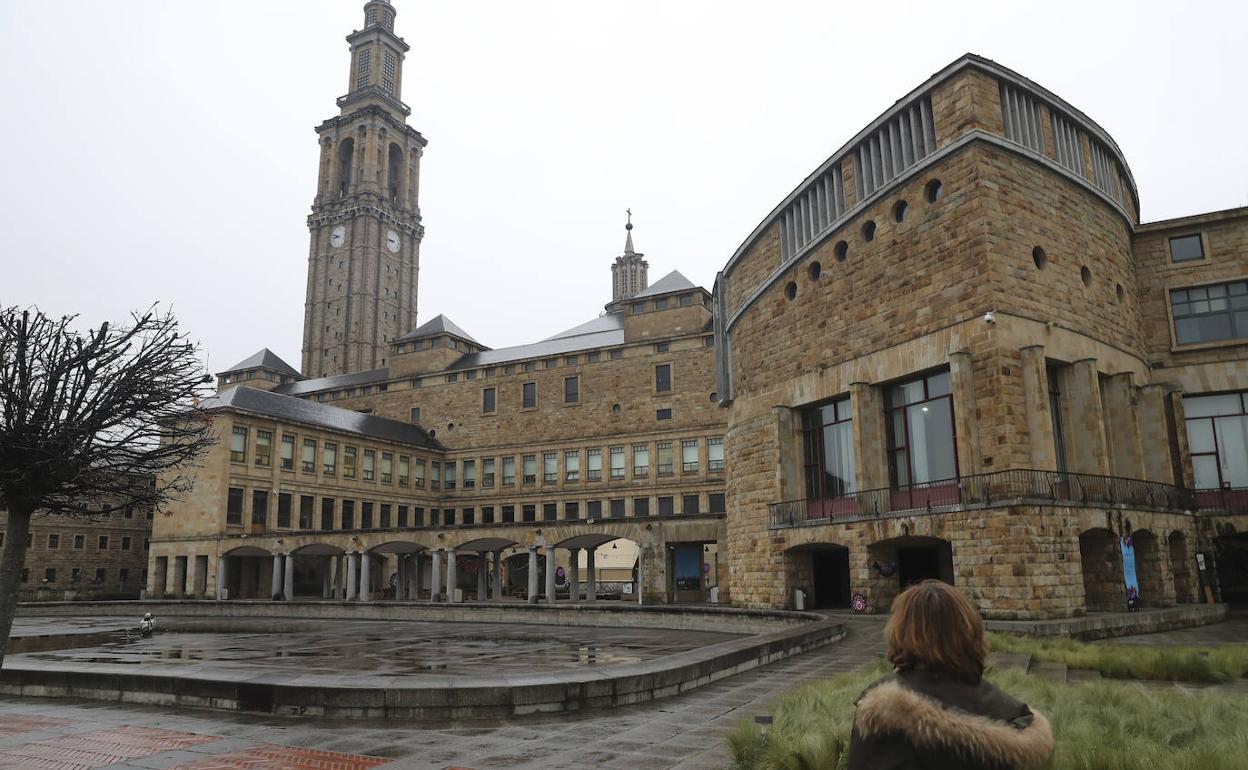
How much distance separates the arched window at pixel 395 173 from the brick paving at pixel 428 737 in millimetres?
87744

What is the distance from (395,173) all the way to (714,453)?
60.9 meters

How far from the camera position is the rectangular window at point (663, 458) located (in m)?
49.1

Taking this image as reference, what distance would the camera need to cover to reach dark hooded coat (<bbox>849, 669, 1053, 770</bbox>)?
2613mm

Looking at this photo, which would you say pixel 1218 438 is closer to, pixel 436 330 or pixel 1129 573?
pixel 1129 573

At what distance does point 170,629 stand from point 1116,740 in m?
26.9

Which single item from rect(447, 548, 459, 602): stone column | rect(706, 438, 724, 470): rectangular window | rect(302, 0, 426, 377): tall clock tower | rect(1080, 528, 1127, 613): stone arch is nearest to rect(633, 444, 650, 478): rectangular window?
rect(706, 438, 724, 470): rectangular window

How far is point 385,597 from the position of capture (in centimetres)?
4462

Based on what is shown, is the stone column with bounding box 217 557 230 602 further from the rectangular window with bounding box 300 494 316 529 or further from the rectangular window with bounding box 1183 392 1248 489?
the rectangular window with bounding box 1183 392 1248 489

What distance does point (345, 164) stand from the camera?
91.9 meters

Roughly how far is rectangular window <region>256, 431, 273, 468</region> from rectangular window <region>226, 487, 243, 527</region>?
196 cm

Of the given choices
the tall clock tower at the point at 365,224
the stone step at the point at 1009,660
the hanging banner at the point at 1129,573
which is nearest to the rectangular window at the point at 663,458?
the hanging banner at the point at 1129,573

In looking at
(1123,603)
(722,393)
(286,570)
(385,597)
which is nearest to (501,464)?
(385,597)

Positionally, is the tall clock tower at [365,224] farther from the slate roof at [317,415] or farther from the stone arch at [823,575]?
the stone arch at [823,575]

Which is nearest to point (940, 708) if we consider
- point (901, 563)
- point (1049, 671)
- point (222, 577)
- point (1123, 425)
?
point (1049, 671)
